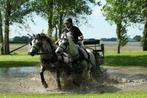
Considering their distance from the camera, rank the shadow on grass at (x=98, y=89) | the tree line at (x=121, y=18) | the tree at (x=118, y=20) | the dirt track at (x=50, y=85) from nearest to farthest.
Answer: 1. the shadow on grass at (x=98, y=89)
2. the dirt track at (x=50, y=85)
3. the tree line at (x=121, y=18)
4. the tree at (x=118, y=20)

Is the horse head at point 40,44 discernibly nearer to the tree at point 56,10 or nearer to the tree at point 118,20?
the tree at point 56,10

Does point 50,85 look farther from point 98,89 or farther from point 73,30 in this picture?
point 73,30

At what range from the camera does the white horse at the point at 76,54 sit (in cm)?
1811

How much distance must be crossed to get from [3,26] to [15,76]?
32.0 metres

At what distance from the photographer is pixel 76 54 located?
61.9ft

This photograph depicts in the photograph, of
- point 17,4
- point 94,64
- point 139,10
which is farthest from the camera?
point 17,4

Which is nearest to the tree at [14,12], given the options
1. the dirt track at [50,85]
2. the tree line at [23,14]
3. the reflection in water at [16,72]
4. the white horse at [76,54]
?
the tree line at [23,14]

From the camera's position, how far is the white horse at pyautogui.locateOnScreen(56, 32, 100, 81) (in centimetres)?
1811

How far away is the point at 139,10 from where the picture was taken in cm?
3975

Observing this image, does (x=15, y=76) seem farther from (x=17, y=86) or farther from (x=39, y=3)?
(x=39, y=3)

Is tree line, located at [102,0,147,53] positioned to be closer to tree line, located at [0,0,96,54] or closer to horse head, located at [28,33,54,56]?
tree line, located at [0,0,96,54]

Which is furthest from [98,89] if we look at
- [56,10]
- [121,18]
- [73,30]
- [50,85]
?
[121,18]

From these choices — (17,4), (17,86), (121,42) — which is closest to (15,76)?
(17,86)

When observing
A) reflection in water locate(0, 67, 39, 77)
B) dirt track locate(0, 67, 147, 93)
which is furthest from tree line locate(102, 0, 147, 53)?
dirt track locate(0, 67, 147, 93)
